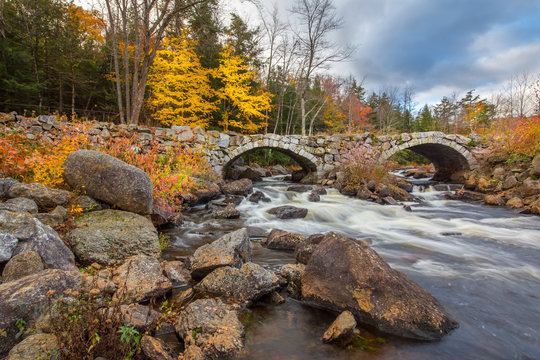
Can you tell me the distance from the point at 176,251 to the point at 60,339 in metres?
3.01

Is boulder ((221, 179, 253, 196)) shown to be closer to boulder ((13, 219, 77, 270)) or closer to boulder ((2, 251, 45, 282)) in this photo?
boulder ((13, 219, 77, 270))

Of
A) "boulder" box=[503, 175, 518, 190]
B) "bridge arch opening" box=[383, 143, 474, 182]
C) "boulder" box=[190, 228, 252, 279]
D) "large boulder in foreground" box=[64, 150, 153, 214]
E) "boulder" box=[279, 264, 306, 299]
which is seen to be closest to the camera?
"boulder" box=[279, 264, 306, 299]

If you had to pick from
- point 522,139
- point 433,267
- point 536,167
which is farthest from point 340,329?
point 522,139

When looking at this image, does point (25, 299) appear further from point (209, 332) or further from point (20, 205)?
point (20, 205)

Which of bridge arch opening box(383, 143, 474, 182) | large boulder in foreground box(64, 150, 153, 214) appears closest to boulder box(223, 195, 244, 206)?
large boulder in foreground box(64, 150, 153, 214)

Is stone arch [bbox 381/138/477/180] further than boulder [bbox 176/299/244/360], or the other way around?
stone arch [bbox 381/138/477/180]

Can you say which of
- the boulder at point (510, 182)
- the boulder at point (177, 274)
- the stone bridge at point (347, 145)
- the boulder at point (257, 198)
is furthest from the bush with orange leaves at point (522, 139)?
the boulder at point (177, 274)

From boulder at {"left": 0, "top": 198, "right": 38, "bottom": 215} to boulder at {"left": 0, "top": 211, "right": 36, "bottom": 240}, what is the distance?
0.51 m

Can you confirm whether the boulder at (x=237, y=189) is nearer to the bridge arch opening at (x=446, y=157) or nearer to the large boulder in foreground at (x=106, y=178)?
the large boulder in foreground at (x=106, y=178)

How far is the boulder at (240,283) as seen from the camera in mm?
2990

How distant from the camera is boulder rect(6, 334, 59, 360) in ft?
5.52

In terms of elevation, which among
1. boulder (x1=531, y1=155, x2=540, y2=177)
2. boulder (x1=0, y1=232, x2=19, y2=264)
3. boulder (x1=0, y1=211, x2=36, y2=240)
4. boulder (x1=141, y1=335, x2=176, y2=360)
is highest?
boulder (x1=531, y1=155, x2=540, y2=177)

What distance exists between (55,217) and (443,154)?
18390 mm

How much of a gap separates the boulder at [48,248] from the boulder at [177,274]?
3.18ft
